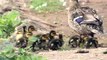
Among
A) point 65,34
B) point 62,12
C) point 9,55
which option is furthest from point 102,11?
point 9,55

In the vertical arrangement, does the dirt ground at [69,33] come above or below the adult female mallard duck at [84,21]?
below

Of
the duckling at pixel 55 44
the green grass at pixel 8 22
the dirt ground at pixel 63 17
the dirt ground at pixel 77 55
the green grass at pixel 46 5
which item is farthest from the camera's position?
the green grass at pixel 46 5

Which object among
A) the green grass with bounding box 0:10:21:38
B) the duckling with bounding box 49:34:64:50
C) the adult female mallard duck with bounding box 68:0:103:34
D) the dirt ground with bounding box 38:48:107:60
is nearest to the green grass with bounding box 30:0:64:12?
the adult female mallard duck with bounding box 68:0:103:34

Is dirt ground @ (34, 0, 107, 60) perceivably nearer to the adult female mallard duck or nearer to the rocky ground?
the rocky ground

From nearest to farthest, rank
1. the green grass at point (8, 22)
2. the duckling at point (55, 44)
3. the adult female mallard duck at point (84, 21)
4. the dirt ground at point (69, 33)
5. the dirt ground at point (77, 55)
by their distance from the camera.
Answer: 1. the green grass at point (8, 22)
2. the dirt ground at point (77, 55)
3. the dirt ground at point (69, 33)
4. the duckling at point (55, 44)
5. the adult female mallard duck at point (84, 21)

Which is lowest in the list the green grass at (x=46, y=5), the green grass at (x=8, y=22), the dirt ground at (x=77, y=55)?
the green grass at (x=46, y=5)

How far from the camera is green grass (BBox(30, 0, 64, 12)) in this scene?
16.8m

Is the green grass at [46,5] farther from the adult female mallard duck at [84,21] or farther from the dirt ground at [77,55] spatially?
the dirt ground at [77,55]

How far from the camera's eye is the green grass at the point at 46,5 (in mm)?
16828

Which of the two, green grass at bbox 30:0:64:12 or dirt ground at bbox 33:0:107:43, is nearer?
dirt ground at bbox 33:0:107:43

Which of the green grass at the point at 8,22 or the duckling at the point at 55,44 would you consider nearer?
the green grass at the point at 8,22

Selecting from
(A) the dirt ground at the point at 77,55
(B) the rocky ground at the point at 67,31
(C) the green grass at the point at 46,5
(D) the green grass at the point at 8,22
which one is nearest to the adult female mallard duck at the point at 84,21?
(B) the rocky ground at the point at 67,31

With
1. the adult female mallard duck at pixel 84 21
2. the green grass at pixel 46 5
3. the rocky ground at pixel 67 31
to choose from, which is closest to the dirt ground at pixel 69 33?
the rocky ground at pixel 67 31

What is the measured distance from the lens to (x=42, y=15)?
16.1 m
